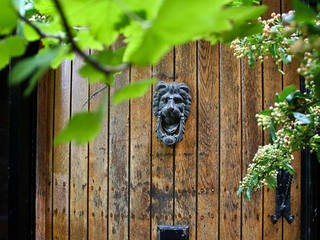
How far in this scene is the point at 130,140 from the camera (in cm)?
155

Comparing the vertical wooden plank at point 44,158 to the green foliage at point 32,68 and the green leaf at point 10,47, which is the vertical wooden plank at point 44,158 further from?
the green foliage at point 32,68

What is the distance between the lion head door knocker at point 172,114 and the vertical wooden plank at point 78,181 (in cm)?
40

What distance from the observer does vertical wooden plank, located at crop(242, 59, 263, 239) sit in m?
1.44

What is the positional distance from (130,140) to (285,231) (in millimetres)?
853

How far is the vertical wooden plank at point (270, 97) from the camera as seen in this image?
4.71 ft

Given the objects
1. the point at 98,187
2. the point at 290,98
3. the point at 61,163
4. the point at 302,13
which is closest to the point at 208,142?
the point at 98,187

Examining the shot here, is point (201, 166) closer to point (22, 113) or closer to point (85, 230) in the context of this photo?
point (85, 230)

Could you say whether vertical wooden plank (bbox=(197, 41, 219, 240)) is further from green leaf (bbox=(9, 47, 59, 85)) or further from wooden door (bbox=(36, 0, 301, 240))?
green leaf (bbox=(9, 47, 59, 85))

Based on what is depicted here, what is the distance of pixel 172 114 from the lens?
1456 millimetres

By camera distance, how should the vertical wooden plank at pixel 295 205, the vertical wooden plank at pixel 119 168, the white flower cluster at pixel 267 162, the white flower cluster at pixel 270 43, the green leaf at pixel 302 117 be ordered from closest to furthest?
the green leaf at pixel 302 117 < the white flower cluster at pixel 270 43 < the white flower cluster at pixel 267 162 < the vertical wooden plank at pixel 295 205 < the vertical wooden plank at pixel 119 168

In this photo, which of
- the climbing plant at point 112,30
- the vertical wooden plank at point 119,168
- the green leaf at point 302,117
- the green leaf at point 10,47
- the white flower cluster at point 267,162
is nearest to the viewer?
the climbing plant at point 112,30

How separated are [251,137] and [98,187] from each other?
2.63 feet

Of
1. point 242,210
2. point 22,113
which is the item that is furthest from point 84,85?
point 242,210

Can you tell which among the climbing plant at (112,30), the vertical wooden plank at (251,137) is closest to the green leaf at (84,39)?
the climbing plant at (112,30)
